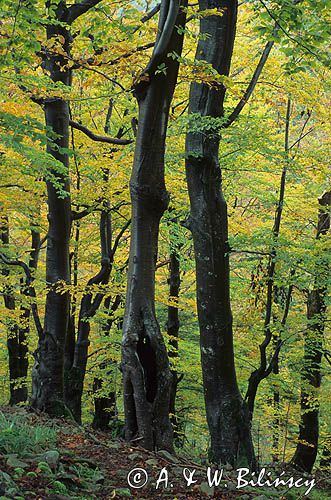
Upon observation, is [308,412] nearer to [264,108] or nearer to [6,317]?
[264,108]

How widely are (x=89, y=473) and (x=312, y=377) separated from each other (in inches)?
381

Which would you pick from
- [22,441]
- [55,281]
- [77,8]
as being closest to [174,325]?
[55,281]

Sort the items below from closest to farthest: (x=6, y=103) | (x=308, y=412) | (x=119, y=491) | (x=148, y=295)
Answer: (x=119, y=491)
(x=148, y=295)
(x=6, y=103)
(x=308, y=412)

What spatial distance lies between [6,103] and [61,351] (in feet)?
15.5

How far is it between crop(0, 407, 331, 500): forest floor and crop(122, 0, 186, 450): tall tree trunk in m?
0.59

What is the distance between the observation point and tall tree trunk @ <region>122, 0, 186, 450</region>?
5.63 metres

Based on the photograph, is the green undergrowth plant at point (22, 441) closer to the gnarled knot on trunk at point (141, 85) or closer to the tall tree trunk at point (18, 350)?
the gnarled knot on trunk at point (141, 85)

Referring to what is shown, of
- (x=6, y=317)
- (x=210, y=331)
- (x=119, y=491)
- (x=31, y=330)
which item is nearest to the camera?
(x=119, y=491)

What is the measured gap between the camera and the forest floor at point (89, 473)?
3.14 meters

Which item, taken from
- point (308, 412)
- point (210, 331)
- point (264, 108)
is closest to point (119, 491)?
point (210, 331)

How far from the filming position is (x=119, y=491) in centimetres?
345

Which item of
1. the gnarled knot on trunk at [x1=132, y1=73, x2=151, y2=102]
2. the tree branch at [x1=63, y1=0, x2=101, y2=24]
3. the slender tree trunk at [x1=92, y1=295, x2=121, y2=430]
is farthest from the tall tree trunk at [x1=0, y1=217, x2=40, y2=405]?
the gnarled knot on trunk at [x1=132, y1=73, x2=151, y2=102]

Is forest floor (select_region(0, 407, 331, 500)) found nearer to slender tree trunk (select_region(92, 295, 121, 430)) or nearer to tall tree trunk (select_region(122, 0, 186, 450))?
tall tree trunk (select_region(122, 0, 186, 450))

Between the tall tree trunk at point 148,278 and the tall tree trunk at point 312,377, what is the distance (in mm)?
5286
